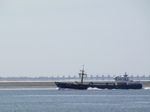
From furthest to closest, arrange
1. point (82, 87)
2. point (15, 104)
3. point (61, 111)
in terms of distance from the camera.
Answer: point (82, 87)
point (15, 104)
point (61, 111)

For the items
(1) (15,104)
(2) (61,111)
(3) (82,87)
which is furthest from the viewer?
(3) (82,87)

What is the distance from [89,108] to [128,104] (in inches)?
340

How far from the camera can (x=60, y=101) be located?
101m

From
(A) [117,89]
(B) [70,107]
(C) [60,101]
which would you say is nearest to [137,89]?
(A) [117,89]

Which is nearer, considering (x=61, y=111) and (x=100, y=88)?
(x=61, y=111)

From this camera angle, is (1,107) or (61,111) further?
(1,107)

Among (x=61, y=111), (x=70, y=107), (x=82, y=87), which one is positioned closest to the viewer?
(x=61, y=111)

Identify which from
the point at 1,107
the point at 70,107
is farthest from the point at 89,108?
the point at 1,107

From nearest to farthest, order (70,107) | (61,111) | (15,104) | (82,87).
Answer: (61,111)
(70,107)
(15,104)
(82,87)

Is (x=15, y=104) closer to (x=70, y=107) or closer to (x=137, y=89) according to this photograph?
(x=70, y=107)

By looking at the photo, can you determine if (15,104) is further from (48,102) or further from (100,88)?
(100,88)

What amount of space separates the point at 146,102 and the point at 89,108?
14317mm

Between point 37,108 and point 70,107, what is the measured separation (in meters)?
4.57

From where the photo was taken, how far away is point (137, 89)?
478 ft
